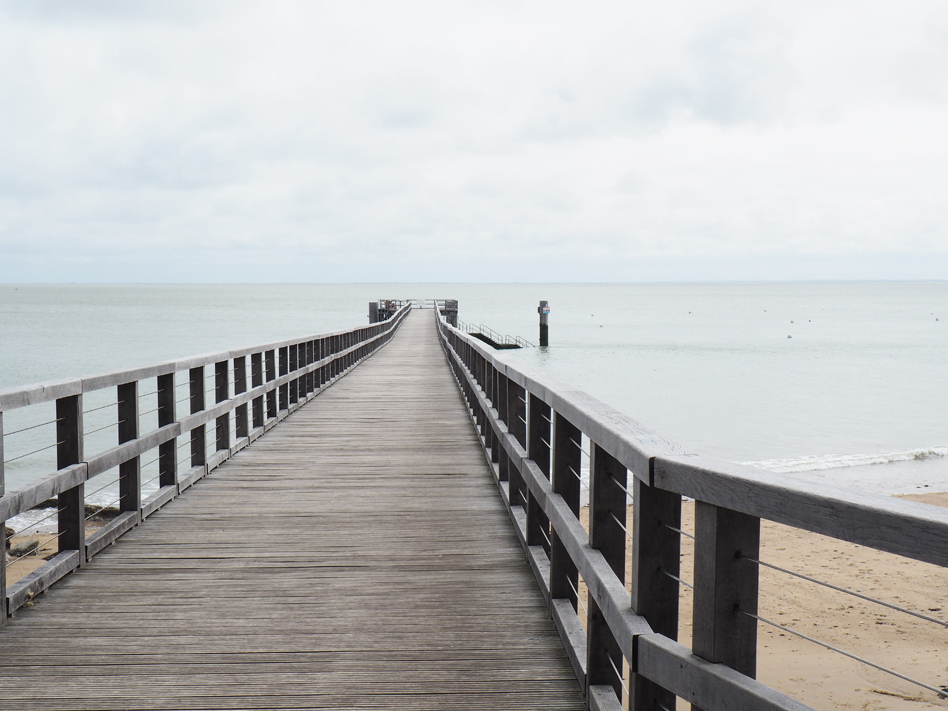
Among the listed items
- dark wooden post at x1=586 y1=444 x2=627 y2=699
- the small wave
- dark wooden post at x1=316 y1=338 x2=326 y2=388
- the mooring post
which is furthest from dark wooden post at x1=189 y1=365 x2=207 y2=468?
the mooring post

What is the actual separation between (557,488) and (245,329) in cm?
9914

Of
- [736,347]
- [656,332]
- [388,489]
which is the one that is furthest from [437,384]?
[656,332]

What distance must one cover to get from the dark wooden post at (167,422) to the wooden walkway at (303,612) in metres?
0.25

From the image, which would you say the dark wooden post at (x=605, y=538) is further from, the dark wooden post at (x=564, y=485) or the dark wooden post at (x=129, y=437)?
the dark wooden post at (x=129, y=437)

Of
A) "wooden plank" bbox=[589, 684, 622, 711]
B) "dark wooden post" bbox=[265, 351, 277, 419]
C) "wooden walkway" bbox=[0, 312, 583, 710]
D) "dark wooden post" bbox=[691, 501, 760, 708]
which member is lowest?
"wooden walkway" bbox=[0, 312, 583, 710]

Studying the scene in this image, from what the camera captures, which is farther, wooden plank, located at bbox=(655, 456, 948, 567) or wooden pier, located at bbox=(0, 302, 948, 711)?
wooden pier, located at bbox=(0, 302, 948, 711)

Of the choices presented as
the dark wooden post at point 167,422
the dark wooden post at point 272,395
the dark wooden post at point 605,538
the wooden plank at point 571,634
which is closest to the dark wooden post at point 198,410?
the dark wooden post at point 167,422

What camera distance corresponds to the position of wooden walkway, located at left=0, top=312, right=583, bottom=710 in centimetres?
317

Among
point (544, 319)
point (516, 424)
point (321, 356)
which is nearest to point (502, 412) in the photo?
point (516, 424)

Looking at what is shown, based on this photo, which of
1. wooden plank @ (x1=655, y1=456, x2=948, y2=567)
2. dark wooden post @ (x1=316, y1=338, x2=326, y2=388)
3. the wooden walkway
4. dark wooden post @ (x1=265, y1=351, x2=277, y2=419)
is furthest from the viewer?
dark wooden post @ (x1=316, y1=338, x2=326, y2=388)

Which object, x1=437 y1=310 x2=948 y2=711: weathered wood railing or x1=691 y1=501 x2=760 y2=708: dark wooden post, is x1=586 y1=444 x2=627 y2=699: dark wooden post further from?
x1=691 y1=501 x2=760 y2=708: dark wooden post

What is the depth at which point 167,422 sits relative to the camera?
610cm

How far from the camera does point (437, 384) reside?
15.7m

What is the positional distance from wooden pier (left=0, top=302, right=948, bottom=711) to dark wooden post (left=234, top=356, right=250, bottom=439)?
155cm
